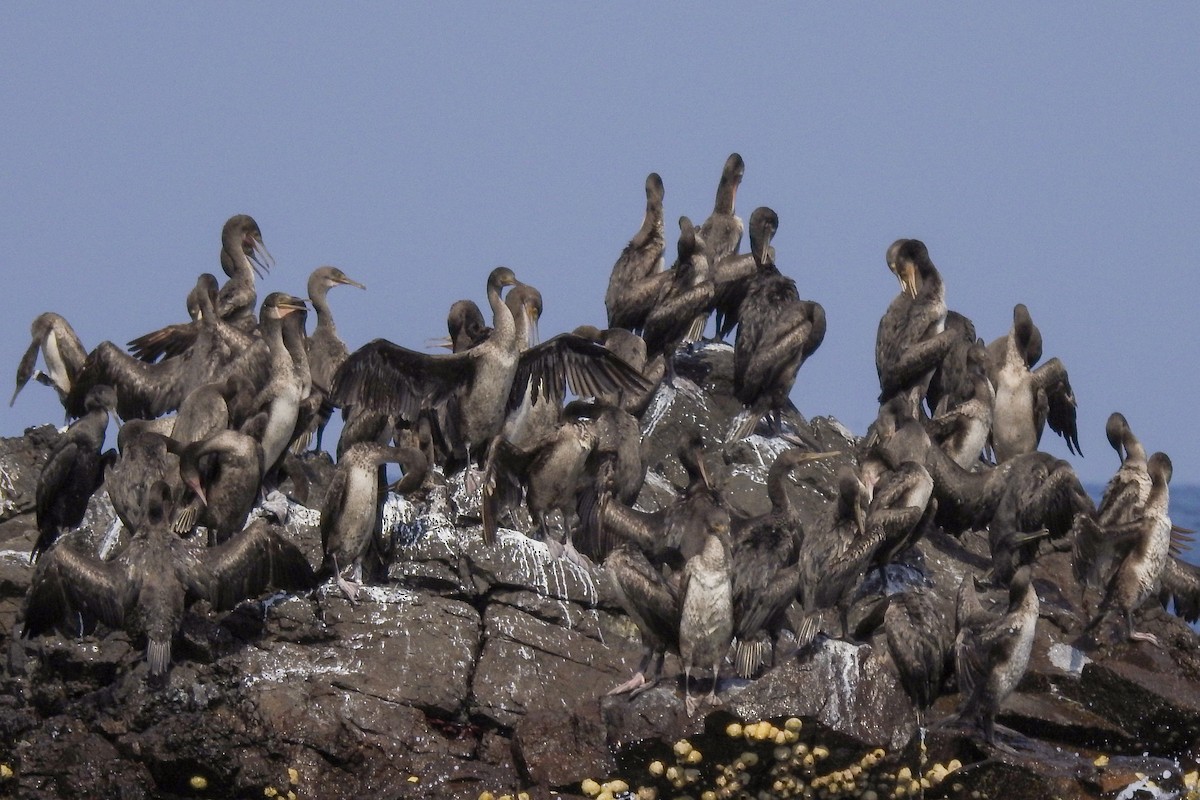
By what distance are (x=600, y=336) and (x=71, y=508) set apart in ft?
17.3

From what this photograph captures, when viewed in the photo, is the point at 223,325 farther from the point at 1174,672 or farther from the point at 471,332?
the point at 1174,672

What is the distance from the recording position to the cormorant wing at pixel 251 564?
590 inches

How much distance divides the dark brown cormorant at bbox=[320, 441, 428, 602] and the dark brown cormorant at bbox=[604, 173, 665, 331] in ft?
15.9

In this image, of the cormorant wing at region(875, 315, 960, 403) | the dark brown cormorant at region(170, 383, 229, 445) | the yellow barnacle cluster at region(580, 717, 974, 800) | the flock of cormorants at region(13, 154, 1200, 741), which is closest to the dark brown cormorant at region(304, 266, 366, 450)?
the flock of cormorants at region(13, 154, 1200, 741)

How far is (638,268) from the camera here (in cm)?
2069

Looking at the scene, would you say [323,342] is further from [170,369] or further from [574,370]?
[574,370]

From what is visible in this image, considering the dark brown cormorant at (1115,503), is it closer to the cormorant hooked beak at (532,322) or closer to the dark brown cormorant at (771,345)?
the dark brown cormorant at (771,345)

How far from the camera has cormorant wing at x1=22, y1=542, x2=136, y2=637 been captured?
14.7m

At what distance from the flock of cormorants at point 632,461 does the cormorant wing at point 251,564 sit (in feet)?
0.07

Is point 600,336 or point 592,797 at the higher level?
point 600,336

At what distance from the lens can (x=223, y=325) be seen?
62.2 ft

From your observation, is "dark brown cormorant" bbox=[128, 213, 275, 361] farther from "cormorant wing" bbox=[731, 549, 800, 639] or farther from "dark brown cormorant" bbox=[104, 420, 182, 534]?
"cormorant wing" bbox=[731, 549, 800, 639]

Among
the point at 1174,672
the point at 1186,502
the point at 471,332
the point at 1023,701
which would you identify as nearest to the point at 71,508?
the point at 471,332

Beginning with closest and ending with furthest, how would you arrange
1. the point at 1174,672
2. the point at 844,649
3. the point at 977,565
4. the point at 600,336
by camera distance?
the point at 844,649 → the point at 1174,672 → the point at 977,565 → the point at 600,336
